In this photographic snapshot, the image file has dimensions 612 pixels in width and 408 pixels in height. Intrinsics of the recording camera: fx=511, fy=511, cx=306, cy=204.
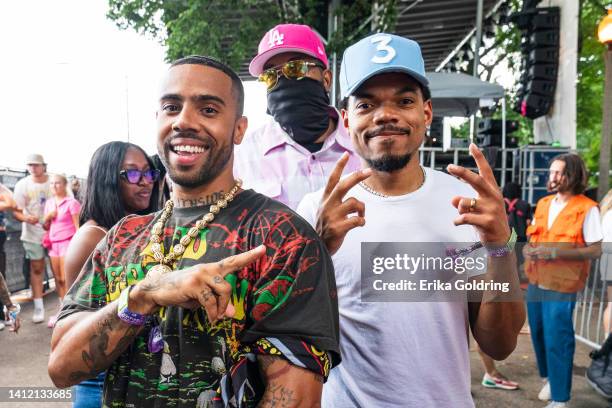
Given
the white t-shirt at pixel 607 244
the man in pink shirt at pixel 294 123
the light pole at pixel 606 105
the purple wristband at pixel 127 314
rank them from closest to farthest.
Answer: the purple wristband at pixel 127 314, the man in pink shirt at pixel 294 123, the white t-shirt at pixel 607 244, the light pole at pixel 606 105

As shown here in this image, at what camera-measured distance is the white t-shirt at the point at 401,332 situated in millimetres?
1656

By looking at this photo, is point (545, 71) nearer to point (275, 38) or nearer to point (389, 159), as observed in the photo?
point (275, 38)

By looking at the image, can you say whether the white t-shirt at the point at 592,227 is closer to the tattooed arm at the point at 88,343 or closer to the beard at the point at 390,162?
the beard at the point at 390,162

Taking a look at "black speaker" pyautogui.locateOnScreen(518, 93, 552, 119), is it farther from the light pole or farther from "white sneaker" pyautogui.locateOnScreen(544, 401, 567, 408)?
"white sneaker" pyautogui.locateOnScreen(544, 401, 567, 408)

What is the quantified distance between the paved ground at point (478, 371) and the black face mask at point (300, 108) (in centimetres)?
310

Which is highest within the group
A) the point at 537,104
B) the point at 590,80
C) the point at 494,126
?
the point at 590,80

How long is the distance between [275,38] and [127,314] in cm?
181

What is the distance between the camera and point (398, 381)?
1.66m

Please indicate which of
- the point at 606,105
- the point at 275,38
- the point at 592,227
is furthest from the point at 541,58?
the point at 275,38

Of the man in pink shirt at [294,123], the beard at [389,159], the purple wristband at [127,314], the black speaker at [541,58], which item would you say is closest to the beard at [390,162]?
the beard at [389,159]

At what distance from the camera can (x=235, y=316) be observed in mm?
1322

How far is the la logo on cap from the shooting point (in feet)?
8.53

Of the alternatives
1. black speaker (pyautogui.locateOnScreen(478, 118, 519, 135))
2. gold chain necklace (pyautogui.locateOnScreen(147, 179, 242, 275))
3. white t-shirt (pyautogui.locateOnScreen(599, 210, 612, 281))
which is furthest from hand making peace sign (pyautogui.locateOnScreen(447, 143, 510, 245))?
black speaker (pyautogui.locateOnScreen(478, 118, 519, 135))

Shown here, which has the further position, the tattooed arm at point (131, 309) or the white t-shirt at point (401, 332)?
the white t-shirt at point (401, 332)
